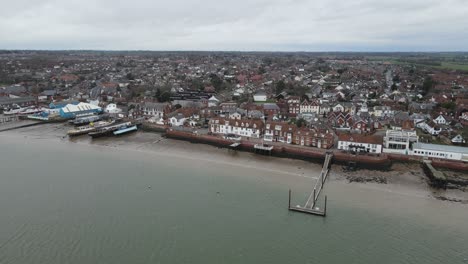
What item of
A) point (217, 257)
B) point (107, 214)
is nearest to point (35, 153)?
point (107, 214)

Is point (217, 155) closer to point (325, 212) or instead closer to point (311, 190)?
point (311, 190)

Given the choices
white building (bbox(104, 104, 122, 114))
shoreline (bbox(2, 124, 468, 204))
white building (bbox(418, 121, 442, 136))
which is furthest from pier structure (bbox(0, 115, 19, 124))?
white building (bbox(418, 121, 442, 136))

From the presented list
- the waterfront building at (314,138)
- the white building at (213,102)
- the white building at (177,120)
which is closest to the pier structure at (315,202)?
the waterfront building at (314,138)

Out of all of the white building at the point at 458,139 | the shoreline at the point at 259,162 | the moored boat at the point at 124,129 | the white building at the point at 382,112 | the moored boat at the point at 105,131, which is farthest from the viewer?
the white building at the point at 382,112

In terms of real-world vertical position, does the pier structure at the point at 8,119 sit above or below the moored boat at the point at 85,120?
below

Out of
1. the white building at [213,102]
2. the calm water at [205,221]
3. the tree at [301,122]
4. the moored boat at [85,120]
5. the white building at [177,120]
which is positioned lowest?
the calm water at [205,221]

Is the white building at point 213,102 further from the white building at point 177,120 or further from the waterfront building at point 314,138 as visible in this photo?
the waterfront building at point 314,138

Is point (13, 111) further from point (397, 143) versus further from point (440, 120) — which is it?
point (440, 120)

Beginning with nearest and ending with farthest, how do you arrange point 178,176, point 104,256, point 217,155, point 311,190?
→ 1. point 104,256
2. point 311,190
3. point 178,176
4. point 217,155

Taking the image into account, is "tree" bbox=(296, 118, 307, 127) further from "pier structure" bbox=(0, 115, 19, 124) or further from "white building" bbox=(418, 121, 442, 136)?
"pier structure" bbox=(0, 115, 19, 124)
